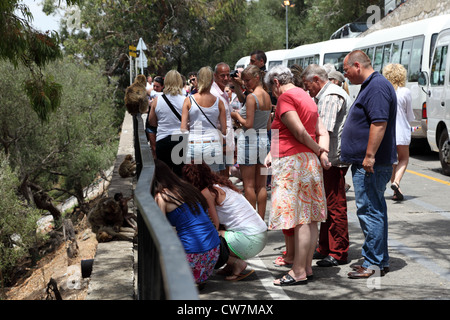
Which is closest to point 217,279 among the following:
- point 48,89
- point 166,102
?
point 166,102

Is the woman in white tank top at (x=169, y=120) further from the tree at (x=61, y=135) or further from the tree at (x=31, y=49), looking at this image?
the tree at (x=61, y=135)

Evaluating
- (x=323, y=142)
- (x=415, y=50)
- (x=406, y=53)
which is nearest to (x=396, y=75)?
→ (x=323, y=142)

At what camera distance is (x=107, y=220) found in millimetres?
7699

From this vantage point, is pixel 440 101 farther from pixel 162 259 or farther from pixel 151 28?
pixel 151 28

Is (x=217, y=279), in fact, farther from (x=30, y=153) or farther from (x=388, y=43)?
(x=30, y=153)

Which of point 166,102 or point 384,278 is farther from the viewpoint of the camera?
point 166,102

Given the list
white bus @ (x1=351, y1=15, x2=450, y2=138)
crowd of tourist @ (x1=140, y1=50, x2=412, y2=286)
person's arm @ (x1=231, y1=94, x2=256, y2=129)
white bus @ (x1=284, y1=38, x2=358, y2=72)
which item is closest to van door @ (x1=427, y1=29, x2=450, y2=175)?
white bus @ (x1=351, y1=15, x2=450, y2=138)

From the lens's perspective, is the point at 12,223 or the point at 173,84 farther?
the point at 12,223

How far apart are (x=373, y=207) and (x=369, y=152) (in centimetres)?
51

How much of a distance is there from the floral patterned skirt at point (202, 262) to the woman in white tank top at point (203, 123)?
195 cm

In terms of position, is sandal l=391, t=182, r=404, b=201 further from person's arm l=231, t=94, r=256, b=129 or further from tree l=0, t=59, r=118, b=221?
tree l=0, t=59, r=118, b=221

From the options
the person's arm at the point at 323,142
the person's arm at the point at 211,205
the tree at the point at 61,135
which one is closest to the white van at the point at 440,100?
the person's arm at the point at 323,142

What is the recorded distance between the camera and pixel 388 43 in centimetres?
1928
